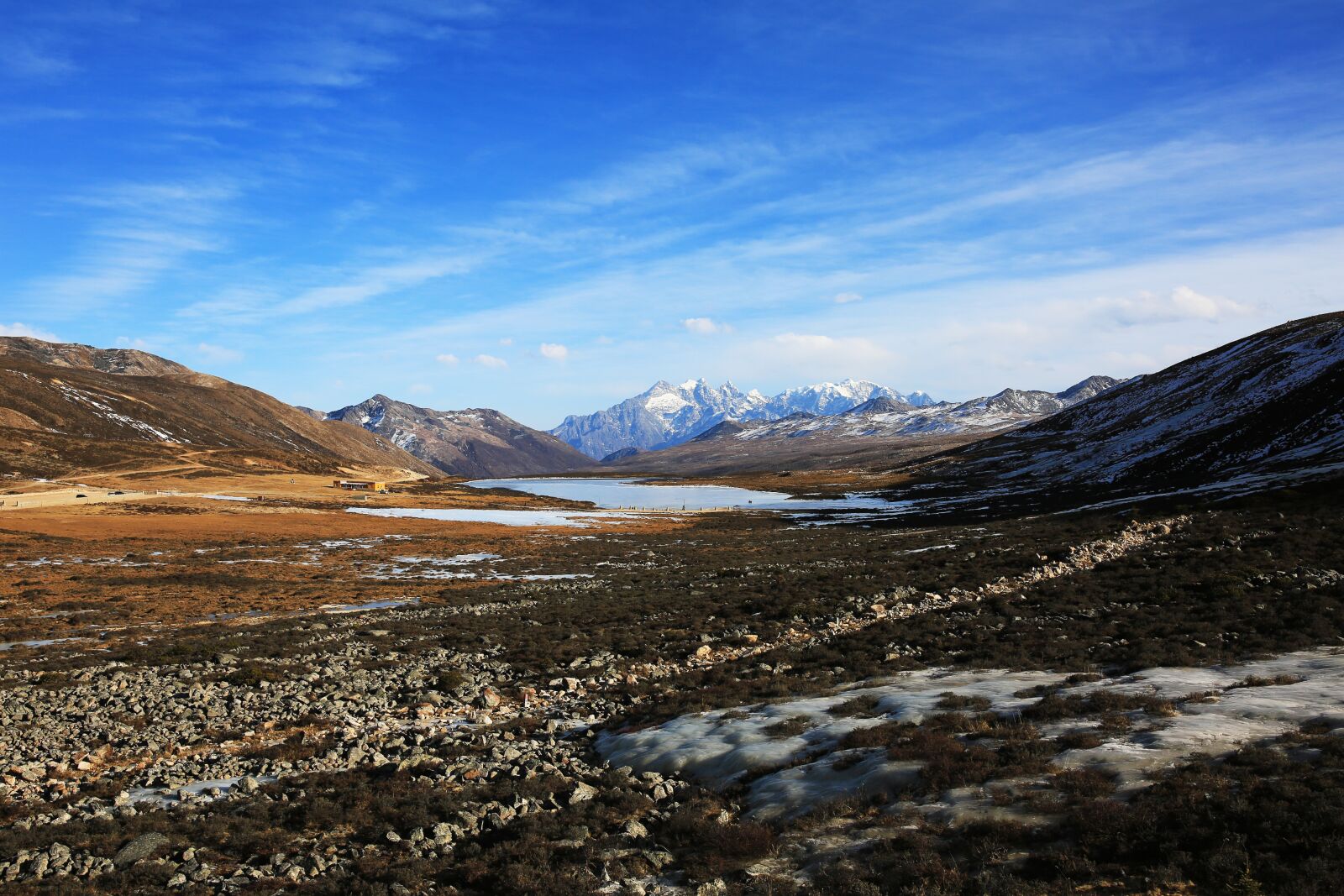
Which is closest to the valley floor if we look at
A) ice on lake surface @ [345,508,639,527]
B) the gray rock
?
the gray rock

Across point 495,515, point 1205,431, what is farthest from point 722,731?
point 1205,431

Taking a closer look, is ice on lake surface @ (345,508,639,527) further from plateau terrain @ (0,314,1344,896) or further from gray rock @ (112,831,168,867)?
gray rock @ (112,831,168,867)

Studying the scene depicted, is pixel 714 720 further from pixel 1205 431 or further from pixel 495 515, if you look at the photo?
pixel 1205 431

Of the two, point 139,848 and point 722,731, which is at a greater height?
point 139,848

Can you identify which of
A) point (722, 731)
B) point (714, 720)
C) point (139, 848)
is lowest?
point (714, 720)

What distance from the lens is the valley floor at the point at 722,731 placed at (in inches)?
483

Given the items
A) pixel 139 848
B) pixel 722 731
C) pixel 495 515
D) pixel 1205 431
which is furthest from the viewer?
pixel 495 515

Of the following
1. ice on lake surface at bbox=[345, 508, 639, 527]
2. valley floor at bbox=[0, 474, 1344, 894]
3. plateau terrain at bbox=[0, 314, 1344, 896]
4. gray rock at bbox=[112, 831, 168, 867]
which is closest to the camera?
valley floor at bbox=[0, 474, 1344, 894]

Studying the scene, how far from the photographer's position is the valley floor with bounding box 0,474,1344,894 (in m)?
12.3

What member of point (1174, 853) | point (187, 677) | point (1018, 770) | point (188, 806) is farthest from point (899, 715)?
point (187, 677)

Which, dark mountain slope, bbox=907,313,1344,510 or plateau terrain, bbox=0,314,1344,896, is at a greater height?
dark mountain slope, bbox=907,313,1344,510

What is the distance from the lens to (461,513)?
443ft

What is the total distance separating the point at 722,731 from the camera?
768 inches

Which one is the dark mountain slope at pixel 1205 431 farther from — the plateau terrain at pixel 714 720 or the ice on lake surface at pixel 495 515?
the ice on lake surface at pixel 495 515
